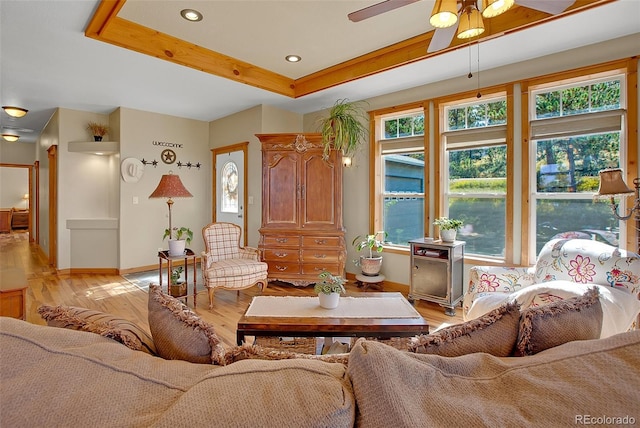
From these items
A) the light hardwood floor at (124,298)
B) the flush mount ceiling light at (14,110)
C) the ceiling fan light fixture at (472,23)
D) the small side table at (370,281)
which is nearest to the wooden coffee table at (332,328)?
the light hardwood floor at (124,298)

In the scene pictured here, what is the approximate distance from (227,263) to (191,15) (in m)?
2.53

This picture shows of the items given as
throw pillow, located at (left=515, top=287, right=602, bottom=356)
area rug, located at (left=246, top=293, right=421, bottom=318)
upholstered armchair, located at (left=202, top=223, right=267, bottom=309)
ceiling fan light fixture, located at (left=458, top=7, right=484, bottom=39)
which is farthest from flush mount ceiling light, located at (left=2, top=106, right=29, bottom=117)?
throw pillow, located at (left=515, top=287, right=602, bottom=356)

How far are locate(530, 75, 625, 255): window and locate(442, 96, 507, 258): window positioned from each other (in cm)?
32

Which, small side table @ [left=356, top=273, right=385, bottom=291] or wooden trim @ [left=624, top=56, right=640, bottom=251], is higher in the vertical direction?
wooden trim @ [left=624, top=56, right=640, bottom=251]

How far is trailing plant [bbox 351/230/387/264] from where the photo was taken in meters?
4.17

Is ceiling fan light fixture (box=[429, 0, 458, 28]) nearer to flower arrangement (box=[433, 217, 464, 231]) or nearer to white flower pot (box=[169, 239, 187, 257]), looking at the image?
flower arrangement (box=[433, 217, 464, 231])

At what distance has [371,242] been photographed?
13.6 feet

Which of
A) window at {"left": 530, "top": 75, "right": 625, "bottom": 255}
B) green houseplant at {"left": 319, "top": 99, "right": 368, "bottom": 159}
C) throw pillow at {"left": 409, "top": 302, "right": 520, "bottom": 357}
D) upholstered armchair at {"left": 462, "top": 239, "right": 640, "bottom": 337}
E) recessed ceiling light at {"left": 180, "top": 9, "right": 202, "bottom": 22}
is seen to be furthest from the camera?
green houseplant at {"left": 319, "top": 99, "right": 368, "bottom": 159}

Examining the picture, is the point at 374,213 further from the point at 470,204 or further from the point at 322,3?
the point at 322,3

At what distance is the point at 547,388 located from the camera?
25.2 inches

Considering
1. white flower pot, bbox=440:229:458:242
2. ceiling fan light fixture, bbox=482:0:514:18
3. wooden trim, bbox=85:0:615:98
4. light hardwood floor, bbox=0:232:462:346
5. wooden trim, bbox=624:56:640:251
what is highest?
wooden trim, bbox=85:0:615:98

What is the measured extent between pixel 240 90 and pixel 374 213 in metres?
2.43

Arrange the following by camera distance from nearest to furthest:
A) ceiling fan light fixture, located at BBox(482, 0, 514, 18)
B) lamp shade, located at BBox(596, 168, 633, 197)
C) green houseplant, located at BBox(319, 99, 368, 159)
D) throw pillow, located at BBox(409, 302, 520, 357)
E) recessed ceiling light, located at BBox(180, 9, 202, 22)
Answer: throw pillow, located at BBox(409, 302, 520, 357) → ceiling fan light fixture, located at BBox(482, 0, 514, 18) → lamp shade, located at BBox(596, 168, 633, 197) → recessed ceiling light, located at BBox(180, 9, 202, 22) → green houseplant, located at BBox(319, 99, 368, 159)

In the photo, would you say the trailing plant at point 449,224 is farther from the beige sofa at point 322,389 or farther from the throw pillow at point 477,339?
the beige sofa at point 322,389
